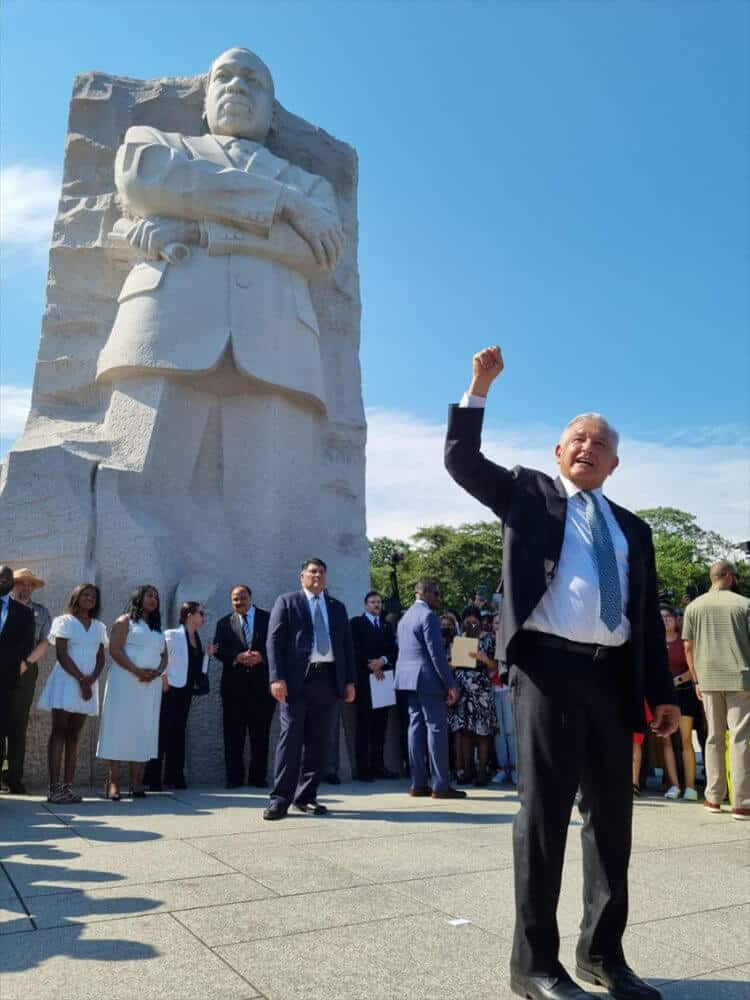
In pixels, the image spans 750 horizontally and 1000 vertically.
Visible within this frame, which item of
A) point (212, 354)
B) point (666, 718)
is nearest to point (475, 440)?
point (666, 718)

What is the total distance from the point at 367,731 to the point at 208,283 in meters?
4.09

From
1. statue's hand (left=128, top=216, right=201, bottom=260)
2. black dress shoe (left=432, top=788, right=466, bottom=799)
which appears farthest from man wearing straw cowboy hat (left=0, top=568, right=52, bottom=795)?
statue's hand (left=128, top=216, right=201, bottom=260)

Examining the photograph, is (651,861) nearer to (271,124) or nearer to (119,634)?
(119,634)

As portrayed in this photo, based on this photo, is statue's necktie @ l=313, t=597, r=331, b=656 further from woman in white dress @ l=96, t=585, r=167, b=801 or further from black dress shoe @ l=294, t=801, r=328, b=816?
woman in white dress @ l=96, t=585, r=167, b=801

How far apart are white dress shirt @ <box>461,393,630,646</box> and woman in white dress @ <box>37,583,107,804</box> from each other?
4.13m

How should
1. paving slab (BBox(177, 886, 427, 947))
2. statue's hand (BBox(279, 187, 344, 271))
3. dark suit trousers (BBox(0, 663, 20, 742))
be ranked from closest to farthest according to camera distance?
1. paving slab (BBox(177, 886, 427, 947))
2. dark suit trousers (BBox(0, 663, 20, 742))
3. statue's hand (BBox(279, 187, 344, 271))

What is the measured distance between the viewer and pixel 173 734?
6434mm

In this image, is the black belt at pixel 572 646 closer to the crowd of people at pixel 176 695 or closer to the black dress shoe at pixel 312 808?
the black dress shoe at pixel 312 808

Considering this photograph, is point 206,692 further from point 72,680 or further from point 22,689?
point 22,689

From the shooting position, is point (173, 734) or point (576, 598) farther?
point (173, 734)

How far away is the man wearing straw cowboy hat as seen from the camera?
6090 millimetres

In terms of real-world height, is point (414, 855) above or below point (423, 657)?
below

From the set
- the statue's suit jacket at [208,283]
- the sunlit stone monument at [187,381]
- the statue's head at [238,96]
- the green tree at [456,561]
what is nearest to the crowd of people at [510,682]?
the sunlit stone monument at [187,381]

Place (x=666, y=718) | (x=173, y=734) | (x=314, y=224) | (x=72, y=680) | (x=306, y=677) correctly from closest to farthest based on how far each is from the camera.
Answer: (x=666, y=718) < (x=306, y=677) < (x=72, y=680) < (x=173, y=734) < (x=314, y=224)
